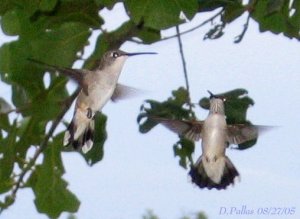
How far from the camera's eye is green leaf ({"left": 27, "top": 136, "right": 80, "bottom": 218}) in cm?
220

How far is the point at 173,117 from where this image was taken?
185 centimetres

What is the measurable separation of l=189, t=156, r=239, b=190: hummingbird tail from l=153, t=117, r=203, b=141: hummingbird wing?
0.24 ft

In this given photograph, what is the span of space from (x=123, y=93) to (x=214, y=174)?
0.21m

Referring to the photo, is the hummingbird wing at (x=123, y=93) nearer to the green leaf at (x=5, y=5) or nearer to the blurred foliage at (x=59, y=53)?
the blurred foliage at (x=59, y=53)

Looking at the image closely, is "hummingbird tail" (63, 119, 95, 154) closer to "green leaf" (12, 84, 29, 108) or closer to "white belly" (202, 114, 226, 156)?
"white belly" (202, 114, 226, 156)

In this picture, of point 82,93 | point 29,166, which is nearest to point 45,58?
point 82,93

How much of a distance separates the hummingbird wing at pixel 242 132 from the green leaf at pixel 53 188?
21.7 inches

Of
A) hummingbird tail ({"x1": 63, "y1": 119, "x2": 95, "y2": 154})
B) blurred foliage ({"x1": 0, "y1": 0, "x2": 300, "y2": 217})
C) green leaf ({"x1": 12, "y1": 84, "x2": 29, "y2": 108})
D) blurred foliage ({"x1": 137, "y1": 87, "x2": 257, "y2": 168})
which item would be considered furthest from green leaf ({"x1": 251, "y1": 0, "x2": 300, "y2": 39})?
hummingbird tail ({"x1": 63, "y1": 119, "x2": 95, "y2": 154})

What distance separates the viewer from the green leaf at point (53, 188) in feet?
7.22

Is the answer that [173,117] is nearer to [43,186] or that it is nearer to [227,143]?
[227,143]

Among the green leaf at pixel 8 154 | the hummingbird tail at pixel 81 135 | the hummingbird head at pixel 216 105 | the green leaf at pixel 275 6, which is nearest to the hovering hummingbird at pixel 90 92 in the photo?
the hummingbird tail at pixel 81 135

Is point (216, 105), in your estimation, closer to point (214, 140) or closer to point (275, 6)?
point (214, 140)

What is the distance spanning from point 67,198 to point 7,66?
0.33 metres

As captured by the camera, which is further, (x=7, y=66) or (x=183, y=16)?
(x=7, y=66)
